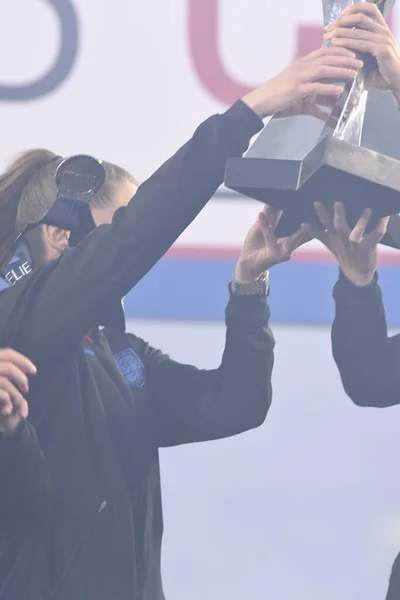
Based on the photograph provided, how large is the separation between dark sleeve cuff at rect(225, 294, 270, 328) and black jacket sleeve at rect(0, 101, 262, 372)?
204 millimetres

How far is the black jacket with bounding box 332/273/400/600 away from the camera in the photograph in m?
1.08

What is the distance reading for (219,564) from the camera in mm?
1252

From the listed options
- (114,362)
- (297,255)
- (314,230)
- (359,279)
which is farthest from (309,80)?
(297,255)

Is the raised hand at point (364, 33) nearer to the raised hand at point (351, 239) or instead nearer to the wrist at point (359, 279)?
the raised hand at point (351, 239)

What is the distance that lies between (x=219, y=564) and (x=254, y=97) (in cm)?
67

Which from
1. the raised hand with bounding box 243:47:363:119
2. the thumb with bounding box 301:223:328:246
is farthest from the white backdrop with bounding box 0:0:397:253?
the raised hand with bounding box 243:47:363:119

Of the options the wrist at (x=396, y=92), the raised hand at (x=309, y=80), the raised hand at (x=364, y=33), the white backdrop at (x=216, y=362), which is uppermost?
the raised hand at (x=364, y=33)

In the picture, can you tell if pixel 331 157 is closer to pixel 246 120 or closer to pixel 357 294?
pixel 246 120

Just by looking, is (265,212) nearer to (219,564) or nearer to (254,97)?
(254,97)

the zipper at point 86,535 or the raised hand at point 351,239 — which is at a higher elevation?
the raised hand at point 351,239

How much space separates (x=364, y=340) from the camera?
1084 millimetres

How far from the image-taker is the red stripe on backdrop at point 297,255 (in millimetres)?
1324

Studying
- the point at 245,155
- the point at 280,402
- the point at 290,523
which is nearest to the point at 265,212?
the point at 245,155

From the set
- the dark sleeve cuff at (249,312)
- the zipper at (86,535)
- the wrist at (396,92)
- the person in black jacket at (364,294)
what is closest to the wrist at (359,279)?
the person in black jacket at (364,294)
